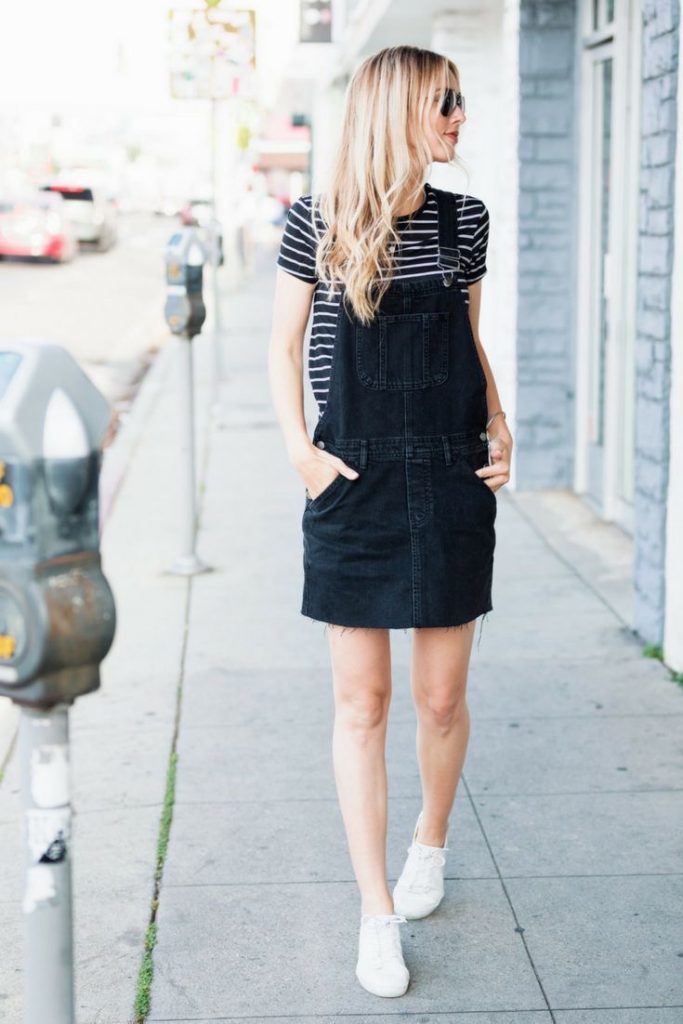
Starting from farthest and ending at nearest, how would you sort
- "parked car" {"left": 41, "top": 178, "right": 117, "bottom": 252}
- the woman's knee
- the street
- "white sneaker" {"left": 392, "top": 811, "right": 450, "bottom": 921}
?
1. "parked car" {"left": 41, "top": 178, "right": 117, "bottom": 252}
2. the street
3. "white sneaker" {"left": 392, "top": 811, "right": 450, "bottom": 921}
4. the woman's knee

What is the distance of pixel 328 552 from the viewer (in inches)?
126

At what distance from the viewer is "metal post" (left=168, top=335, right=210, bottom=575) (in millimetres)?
6934

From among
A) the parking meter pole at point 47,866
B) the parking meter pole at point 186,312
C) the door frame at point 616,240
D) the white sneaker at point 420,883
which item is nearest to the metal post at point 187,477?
the parking meter pole at point 186,312

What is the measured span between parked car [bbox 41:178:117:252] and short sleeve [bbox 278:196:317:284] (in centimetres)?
2975

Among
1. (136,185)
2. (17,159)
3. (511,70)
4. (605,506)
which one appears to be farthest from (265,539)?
(17,159)

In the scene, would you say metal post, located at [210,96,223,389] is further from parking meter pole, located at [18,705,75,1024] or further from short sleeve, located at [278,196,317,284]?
parking meter pole, located at [18,705,75,1024]

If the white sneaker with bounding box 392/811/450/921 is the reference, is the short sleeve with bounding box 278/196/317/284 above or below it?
above

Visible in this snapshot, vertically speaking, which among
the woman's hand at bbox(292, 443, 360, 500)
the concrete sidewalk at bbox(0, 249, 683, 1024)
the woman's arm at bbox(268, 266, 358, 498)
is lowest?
the concrete sidewalk at bbox(0, 249, 683, 1024)

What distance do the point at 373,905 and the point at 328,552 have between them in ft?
2.43

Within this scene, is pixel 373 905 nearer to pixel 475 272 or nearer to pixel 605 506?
pixel 475 272

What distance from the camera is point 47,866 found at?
213 cm

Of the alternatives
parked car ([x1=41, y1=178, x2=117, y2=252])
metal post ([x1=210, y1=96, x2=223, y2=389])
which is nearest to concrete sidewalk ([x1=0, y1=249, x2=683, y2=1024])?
metal post ([x1=210, y1=96, x2=223, y2=389])

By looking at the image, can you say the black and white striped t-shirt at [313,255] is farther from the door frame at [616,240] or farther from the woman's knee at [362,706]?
the door frame at [616,240]

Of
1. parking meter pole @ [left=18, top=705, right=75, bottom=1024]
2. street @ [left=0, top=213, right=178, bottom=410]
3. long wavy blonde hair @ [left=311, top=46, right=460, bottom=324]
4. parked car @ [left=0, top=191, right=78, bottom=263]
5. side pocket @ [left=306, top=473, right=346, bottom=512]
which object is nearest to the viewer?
parking meter pole @ [left=18, top=705, right=75, bottom=1024]
